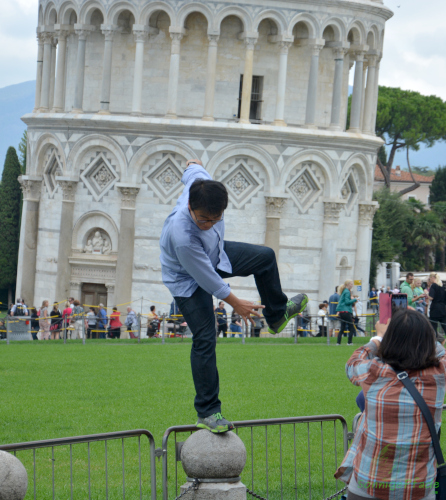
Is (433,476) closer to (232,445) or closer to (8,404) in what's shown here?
(232,445)

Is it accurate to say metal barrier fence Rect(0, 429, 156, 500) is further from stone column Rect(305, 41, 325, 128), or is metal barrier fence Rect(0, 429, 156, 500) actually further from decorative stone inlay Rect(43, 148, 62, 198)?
decorative stone inlay Rect(43, 148, 62, 198)

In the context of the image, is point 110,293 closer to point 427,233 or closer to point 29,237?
point 29,237

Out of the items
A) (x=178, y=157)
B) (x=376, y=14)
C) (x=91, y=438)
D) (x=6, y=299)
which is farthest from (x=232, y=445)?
(x=6, y=299)

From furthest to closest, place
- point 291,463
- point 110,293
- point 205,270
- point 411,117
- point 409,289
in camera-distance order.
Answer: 1. point 411,117
2. point 110,293
3. point 409,289
4. point 291,463
5. point 205,270

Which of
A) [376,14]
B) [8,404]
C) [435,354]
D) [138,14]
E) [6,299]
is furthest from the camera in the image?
[6,299]

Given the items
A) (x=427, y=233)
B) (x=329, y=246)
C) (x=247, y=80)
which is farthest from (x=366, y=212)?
(x=427, y=233)

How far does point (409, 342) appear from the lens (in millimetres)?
4621

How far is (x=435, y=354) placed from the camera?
4676mm

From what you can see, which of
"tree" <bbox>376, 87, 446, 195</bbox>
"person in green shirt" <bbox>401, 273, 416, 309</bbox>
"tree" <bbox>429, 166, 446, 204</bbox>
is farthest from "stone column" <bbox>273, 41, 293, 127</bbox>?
"tree" <bbox>429, 166, 446, 204</bbox>

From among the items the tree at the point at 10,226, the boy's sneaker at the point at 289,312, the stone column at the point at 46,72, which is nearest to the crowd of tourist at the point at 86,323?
the stone column at the point at 46,72

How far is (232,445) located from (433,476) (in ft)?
5.38

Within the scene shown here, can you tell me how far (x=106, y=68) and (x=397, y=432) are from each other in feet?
88.0

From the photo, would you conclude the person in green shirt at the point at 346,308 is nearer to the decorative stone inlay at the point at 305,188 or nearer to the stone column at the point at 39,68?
the decorative stone inlay at the point at 305,188

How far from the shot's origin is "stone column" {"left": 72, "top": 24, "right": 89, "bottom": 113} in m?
30.7
